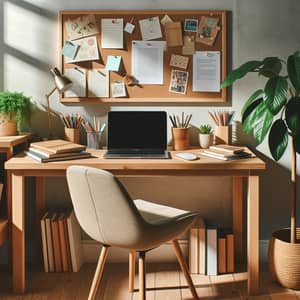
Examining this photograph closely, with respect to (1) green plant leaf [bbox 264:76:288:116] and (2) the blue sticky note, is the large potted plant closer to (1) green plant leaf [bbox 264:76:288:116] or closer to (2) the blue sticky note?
(1) green plant leaf [bbox 264:76:288:116]

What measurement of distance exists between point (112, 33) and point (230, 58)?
0.75m

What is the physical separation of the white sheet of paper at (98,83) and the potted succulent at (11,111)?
43cm

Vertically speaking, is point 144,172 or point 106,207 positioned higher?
point 144,172

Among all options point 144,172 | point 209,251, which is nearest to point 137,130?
point 144,172

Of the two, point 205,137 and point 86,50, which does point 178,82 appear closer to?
point 205,137

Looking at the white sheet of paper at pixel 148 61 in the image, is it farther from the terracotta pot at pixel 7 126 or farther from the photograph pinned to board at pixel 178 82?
the terracotta pot at pixel 7 126

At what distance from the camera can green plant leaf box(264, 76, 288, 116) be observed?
312cm

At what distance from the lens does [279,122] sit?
330 cm

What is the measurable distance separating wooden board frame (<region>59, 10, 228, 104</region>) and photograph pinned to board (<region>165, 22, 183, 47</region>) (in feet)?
0.09

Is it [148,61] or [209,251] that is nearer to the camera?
[209,251]

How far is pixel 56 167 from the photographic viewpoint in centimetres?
325

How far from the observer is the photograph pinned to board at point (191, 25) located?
3.74m

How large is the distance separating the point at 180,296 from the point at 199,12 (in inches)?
67.0

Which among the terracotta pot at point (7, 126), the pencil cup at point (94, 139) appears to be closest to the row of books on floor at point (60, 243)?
the pencil cup at point (94, 139)
